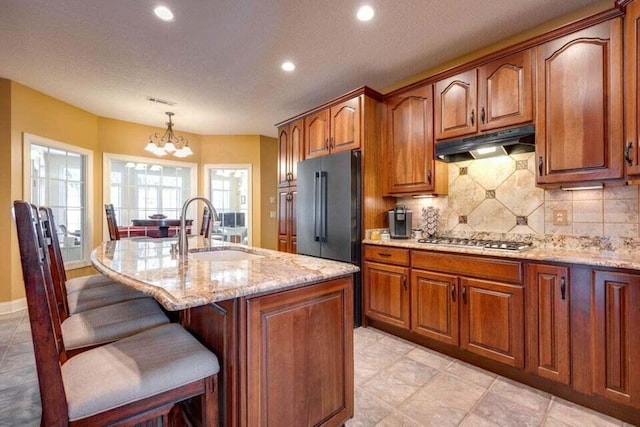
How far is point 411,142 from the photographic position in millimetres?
2840

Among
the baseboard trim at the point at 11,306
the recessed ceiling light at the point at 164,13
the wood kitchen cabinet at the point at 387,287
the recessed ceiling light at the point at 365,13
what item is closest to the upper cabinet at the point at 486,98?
the recessed ceiling light at the point at 365,13

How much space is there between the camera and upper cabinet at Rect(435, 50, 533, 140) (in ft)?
7.01

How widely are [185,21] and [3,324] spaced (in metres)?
3.49

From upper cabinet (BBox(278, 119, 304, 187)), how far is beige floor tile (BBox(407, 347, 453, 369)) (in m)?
2.37

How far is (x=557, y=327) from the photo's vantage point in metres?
1.77

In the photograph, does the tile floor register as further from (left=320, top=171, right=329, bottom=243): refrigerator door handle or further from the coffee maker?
(left=320, top=171, right=329, bottom=243): refrigerator door handle

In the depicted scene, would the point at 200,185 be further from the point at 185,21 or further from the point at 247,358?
the point at 247,358

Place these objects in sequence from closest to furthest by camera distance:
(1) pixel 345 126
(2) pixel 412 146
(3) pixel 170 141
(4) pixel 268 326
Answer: (4) pixel 268 326, (2) pixel 412 146, (1) pixel 345 126, (3) pixel 170 141

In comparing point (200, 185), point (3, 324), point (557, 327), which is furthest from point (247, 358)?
point (200, 185)

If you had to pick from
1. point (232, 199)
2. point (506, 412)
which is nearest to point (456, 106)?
point (506, 412)

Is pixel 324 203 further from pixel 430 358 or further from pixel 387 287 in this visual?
pixel 430 358

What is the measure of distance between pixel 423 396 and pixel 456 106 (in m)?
2.23

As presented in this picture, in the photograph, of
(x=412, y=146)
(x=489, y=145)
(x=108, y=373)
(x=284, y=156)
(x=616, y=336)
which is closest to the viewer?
(x=108, y=373)

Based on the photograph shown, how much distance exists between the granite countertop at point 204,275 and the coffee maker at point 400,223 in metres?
1.55
